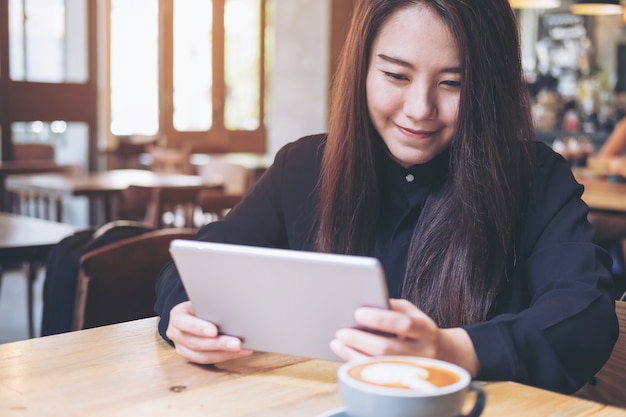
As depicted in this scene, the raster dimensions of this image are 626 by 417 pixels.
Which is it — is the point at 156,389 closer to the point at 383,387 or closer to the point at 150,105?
the point at 383,387

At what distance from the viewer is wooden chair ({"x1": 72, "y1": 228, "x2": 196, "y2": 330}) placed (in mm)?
1979

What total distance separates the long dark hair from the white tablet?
0.41 metres

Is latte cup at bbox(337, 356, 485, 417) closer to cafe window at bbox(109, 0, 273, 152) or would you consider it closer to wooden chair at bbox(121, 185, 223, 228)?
wooden chair at bbox(121, 185, 223, 228)

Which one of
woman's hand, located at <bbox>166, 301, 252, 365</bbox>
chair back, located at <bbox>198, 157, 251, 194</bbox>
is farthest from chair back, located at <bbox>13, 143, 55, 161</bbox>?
woman's hand, located at <bbox>166, 301, 252, 365</bbox>

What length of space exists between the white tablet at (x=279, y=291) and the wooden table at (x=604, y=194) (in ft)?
8.25

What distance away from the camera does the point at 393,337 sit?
3.18 ft

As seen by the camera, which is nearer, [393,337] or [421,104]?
[393,337]

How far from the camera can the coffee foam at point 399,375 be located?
80 cm

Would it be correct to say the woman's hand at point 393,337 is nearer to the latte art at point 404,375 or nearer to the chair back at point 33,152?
the latte art at point 404,375

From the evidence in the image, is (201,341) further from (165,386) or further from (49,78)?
(49,78)

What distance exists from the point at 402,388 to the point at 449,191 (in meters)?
0.71

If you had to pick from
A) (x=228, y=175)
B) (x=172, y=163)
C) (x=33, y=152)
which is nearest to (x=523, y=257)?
(x=228, y=175)

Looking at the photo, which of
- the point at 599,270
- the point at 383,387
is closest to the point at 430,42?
the point at 599,270

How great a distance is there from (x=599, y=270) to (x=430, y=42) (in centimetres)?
44
